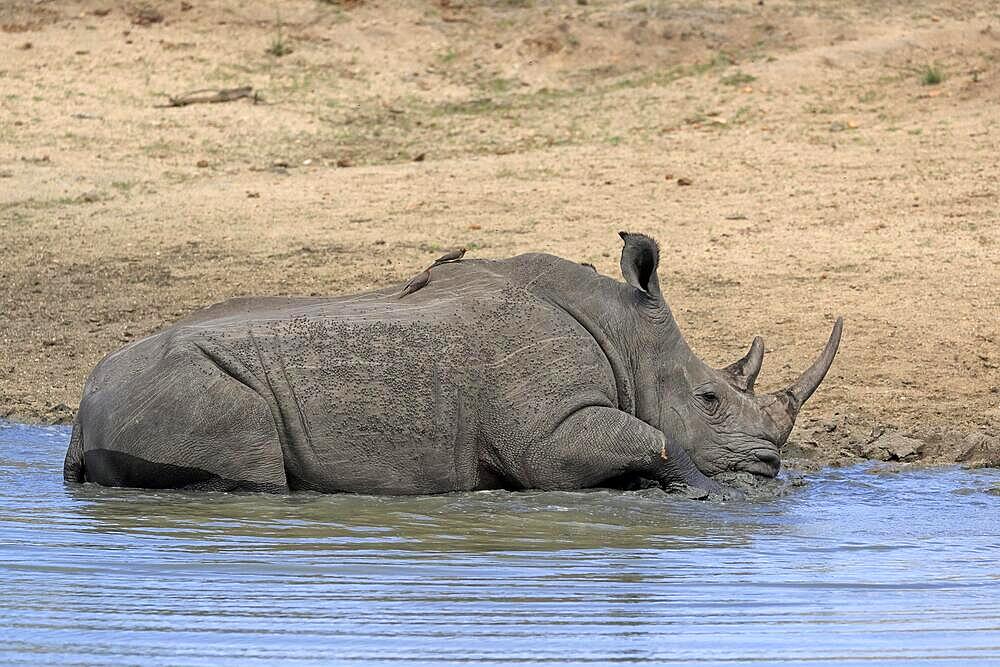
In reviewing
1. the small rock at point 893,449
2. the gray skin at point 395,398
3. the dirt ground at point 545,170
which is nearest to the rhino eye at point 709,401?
the gray skin at point 395,398

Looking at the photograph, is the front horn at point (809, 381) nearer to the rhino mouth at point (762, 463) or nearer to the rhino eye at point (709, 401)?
the rhino mouth at point (762, 463)

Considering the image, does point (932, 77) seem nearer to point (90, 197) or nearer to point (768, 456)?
point (90, 197)

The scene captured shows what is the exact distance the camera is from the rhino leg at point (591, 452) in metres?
7.18

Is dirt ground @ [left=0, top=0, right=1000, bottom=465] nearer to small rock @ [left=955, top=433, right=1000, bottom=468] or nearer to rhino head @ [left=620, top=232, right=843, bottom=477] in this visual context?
small rock @ [left=955, top=433, right=1000, bottom=468]

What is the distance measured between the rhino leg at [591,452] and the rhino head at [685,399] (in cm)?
42

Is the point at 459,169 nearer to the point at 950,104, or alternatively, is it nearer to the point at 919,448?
the point at 950,104

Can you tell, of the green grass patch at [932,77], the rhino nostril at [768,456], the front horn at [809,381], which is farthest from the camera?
the green grass patch at [932,77]

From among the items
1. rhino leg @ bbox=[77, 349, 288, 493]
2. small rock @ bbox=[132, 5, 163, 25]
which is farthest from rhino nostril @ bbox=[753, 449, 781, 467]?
small rock @ bbox=[132, 5, 163, 25]

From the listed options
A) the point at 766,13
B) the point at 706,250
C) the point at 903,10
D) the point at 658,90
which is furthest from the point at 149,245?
the point at 903,10

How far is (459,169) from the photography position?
15219 mm

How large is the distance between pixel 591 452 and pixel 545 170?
8074mm

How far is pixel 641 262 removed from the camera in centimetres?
766

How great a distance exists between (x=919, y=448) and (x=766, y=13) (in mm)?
12109

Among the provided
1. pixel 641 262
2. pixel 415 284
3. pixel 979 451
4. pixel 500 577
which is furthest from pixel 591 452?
pixel 979 451
